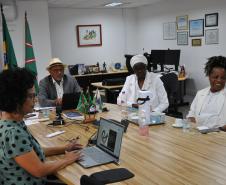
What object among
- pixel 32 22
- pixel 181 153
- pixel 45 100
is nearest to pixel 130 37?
pixel 32 22

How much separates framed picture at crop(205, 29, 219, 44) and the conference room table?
14.0 feet

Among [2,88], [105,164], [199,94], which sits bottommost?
[105,164]

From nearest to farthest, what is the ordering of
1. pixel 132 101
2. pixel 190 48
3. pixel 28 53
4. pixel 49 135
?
pixel 49 135 → pixel 132 101 → pixel 28 53 → pixel 190 48

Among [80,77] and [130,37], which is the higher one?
[130,37]

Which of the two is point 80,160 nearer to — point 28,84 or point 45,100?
point 28,84

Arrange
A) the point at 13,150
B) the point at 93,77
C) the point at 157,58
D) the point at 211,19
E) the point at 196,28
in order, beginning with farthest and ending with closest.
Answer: the point at 93,77 → the point at 157,58 → the point at 196,28 → the point at 211,19 → the point at 13,150

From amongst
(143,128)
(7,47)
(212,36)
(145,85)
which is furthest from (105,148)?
(212,36)

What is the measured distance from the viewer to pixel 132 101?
385cm

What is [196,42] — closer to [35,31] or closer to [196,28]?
[196,28]

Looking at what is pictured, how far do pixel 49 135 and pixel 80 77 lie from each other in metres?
5.25

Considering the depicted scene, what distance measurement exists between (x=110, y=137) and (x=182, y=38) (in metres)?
5.83

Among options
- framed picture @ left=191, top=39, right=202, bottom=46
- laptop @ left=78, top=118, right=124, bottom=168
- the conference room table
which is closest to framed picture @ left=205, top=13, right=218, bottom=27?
framed picture @ left=191, top=39, right=202, bottom=46

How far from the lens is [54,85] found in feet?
13.7

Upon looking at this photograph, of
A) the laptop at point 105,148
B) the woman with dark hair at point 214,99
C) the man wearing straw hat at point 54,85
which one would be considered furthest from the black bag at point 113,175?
the man wearing straw hat at point 54,85
